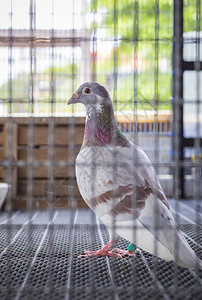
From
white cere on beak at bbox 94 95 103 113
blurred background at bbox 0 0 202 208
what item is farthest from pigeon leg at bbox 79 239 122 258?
blurred background at bbox 0 0 202 208

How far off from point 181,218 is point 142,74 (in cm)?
145

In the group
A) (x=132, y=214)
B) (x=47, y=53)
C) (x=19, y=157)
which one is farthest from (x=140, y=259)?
(x=47, y=53)

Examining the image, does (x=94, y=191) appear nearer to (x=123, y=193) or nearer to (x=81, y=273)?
(x=123, y=193)

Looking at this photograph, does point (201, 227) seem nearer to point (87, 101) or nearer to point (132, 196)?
point (132, 196)

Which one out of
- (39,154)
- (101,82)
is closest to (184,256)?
(39,154)

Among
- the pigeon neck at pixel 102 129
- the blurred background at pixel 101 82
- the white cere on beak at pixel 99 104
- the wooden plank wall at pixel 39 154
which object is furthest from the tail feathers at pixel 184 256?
the wooden plank wall at pixel 39 154

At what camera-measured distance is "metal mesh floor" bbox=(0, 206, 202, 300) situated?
2.77ft

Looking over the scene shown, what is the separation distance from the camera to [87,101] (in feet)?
4.22

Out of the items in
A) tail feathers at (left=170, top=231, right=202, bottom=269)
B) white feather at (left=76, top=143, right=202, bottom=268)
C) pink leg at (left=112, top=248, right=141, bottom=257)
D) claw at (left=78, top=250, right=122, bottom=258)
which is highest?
white feather at (left=76, top=143, right=202, bottom=268)

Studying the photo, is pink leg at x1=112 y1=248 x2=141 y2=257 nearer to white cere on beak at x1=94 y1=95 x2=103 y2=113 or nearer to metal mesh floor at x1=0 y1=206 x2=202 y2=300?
metal mesh floor at x1=0 y1=206 x2=202 y2=300

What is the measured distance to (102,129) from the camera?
125 cm

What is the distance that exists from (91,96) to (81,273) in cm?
69

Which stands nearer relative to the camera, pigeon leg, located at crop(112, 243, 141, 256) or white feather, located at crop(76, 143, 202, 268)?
white feather, located at crop(76, 143, 202, 268)

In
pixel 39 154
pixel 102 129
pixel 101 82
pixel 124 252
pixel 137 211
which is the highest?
pixel 101 82
